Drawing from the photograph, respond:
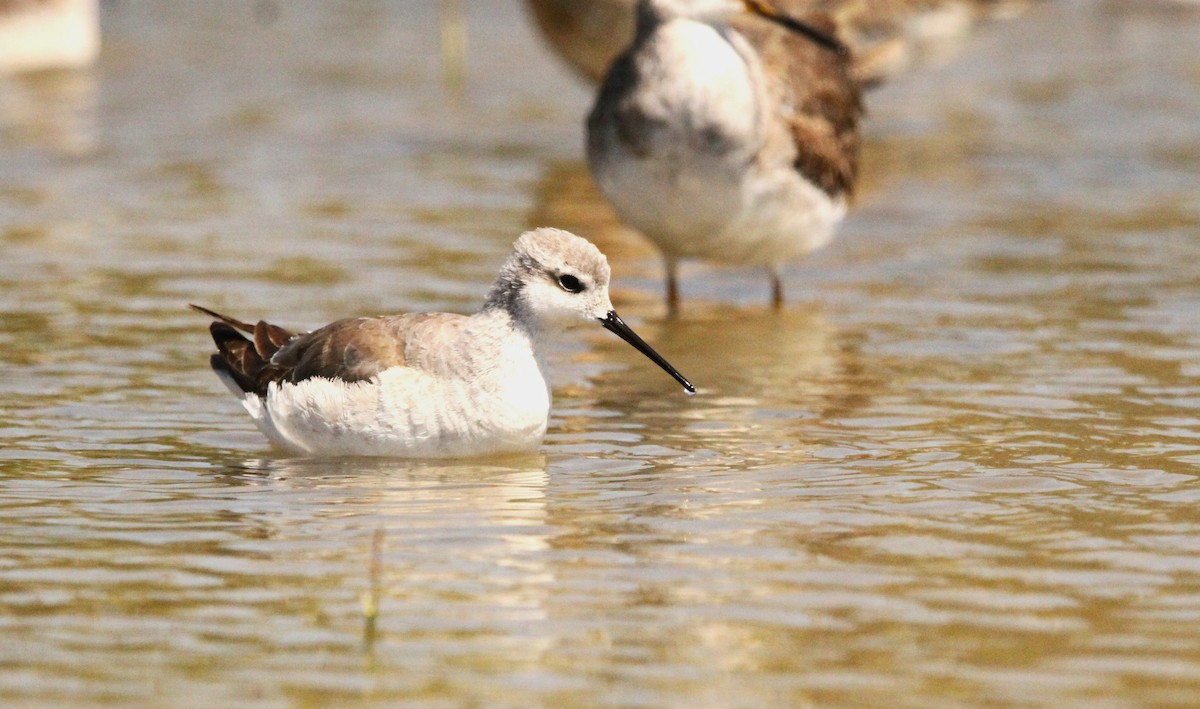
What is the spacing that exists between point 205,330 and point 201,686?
520 centimetres

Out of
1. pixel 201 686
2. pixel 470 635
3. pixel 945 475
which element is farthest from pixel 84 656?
pixel 945 475

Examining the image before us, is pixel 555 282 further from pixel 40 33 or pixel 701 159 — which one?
pixel 40 33

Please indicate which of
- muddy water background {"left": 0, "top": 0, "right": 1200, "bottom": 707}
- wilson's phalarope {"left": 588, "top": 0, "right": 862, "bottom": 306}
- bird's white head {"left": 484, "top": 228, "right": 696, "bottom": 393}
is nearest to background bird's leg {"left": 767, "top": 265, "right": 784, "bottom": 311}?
wilson's phalarope {"left": 588, "top": 0, "right": 862, "bottom": 306}

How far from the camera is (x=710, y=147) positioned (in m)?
10.2

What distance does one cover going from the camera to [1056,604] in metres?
5.82

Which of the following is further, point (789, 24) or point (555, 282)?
point (789, 24)

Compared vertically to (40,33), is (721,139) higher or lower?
lower

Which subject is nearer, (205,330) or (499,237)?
(205,330)

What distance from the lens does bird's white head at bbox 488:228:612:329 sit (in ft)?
24.9

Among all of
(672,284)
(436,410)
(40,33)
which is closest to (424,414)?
(436,410)

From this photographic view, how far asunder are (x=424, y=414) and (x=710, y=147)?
10.6ft

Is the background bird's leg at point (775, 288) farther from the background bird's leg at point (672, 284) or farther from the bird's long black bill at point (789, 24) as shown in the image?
the bird's long black bill at point (789, 24)

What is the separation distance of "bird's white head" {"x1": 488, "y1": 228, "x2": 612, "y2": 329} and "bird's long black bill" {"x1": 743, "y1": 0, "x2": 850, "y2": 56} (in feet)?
11.9

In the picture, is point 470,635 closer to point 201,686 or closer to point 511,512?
point 201,686
